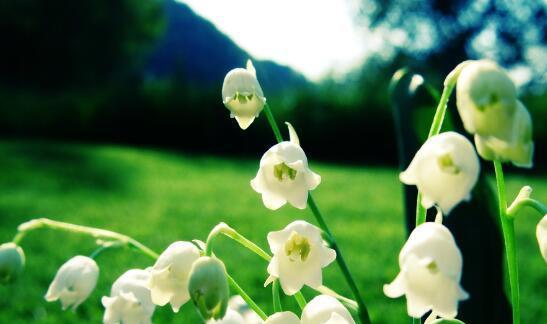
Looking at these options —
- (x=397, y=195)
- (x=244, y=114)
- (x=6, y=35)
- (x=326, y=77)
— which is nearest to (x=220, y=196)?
(x=397, y=195)

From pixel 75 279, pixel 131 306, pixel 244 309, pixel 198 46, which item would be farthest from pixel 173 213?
pixel 198 46

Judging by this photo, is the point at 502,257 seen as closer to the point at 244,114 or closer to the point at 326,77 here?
the point at 244,114

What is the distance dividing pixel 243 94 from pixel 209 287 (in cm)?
23

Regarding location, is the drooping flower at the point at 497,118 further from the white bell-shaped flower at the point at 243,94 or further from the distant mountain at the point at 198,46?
the distant mountain at the point at 198,46

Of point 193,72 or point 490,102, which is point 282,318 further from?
point 193,72

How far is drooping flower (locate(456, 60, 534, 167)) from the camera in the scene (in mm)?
380

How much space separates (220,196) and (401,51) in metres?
11.1

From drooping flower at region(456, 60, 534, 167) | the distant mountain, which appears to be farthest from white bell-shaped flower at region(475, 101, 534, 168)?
the distant mountain

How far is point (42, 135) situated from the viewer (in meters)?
9.41

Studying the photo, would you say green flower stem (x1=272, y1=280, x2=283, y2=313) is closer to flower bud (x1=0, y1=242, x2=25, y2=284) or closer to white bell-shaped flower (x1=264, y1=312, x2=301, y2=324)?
white bell-shaped flower (x1=264, y1=312, x2=301, y2=324)

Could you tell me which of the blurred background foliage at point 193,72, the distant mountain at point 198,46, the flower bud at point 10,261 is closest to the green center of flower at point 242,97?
the flower bud at point 10,261

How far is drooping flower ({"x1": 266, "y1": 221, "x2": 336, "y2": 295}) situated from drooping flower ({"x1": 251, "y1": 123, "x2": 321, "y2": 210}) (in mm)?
25

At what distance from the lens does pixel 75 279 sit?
2.18ft

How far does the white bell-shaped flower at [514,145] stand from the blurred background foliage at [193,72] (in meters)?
6.82
